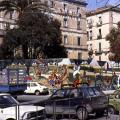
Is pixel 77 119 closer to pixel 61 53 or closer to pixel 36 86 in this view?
pixel 36 86

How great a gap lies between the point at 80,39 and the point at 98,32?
8.90 meters

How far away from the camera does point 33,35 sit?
6575cm

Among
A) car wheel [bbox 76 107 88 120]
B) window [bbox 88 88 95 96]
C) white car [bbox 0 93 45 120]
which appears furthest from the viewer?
window [bbox 88 88 95 96]

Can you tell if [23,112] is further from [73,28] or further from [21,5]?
[73,28]

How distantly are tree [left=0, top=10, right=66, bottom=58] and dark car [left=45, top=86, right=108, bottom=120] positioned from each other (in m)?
44.3

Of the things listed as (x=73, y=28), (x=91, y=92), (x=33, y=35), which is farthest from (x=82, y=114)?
(x=73, y=28)

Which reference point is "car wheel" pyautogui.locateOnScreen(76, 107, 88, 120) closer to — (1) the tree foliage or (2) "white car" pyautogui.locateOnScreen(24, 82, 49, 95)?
(2) "white car" pyautogui.locateOnScreen(24, 82, 49, 95)

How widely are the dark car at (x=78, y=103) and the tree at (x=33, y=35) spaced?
44.3 meters

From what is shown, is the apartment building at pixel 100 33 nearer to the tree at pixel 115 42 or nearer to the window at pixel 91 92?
the tree at pixel 115 42

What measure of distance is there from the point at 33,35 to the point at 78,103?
51.8 m

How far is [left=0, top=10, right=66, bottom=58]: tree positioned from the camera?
64.9m

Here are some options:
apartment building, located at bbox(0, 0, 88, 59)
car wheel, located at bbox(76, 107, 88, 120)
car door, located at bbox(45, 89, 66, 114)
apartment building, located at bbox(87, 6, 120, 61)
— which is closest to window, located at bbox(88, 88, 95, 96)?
car wheel, located at bbox(76, 107, 88, 120)

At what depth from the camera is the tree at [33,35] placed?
6488 centimetres

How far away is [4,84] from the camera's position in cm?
3003
